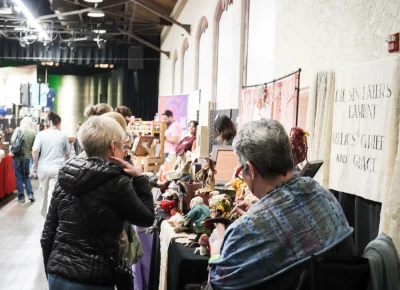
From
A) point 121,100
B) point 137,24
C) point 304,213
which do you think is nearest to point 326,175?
point 304,213

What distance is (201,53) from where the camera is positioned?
1081cm

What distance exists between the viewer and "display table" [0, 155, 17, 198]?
9.62 m

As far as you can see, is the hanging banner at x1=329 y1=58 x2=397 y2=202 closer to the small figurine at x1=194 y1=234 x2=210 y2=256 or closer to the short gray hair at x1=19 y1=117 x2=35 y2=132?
the small figurine at x1=194 y1=234 x2=210 y2=256

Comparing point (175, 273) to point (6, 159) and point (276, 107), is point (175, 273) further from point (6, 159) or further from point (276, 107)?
point (6, 159)

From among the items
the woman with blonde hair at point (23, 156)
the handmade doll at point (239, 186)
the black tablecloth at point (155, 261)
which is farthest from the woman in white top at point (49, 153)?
the handmade doll at point (239, 186)

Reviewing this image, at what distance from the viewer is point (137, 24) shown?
16750 mm

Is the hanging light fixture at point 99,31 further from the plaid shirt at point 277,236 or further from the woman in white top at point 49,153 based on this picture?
the plaid shirt at point 277,236

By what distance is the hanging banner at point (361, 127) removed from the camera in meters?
2.84

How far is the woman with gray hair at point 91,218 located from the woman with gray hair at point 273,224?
2.52ft

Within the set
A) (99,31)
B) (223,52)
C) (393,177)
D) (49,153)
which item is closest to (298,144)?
(393,177)

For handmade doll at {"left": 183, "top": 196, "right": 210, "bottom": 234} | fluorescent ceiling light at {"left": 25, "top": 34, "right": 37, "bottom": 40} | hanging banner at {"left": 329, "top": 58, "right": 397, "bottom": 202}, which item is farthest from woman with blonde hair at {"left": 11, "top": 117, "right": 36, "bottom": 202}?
hanging banner at {"left": 329, "top": 58, "right": 397, "bottom": 202}

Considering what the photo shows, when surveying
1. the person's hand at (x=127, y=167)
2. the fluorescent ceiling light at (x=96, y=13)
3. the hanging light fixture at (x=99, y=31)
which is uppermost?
the fluorescent ceiling light at (x=96, y=13)

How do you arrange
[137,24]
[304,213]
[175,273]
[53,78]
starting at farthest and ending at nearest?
1. [53,78]
2. [137,24]
3. [175,273]
4. [304,213]

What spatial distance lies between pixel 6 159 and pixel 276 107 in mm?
6486
